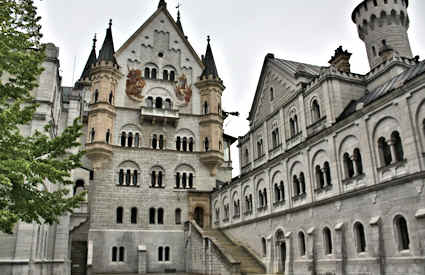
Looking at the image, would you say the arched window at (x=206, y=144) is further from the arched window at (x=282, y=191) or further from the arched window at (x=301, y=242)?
the arched window at (x=301, y=242)

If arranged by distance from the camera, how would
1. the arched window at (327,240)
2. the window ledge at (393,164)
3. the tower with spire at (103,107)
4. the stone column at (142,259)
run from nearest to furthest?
the window ledge at (393,164)
the arched window at (327,240)
the stone column at (142,259)
the tower with spire at (103,107)

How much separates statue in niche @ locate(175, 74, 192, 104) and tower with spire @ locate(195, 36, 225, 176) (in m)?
1.57

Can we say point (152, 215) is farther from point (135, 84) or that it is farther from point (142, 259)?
point (135, 84)

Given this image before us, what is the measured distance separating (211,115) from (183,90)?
545 cm

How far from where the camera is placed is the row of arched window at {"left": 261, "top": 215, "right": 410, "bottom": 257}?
64.3 ft

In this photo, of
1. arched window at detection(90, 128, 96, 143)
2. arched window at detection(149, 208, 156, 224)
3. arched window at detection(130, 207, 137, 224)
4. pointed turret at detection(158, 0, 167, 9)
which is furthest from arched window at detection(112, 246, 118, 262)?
pointed turret at detection(158, 0, 167, 9)

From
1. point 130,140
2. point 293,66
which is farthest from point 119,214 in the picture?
point 293,66

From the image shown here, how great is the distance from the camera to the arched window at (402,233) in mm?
19516

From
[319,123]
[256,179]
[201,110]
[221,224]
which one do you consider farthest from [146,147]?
[319,123]

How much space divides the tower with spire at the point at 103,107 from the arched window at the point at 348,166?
29258 mm

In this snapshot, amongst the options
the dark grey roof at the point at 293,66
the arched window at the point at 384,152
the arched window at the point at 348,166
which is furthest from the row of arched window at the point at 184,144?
Result: the arched window at the point at 384,152

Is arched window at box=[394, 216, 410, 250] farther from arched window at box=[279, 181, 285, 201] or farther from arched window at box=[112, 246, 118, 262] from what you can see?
arched window at box=[112, 246, 118, 262]

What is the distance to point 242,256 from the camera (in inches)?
1359

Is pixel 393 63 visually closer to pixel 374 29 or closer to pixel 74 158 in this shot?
pixel 374 29
